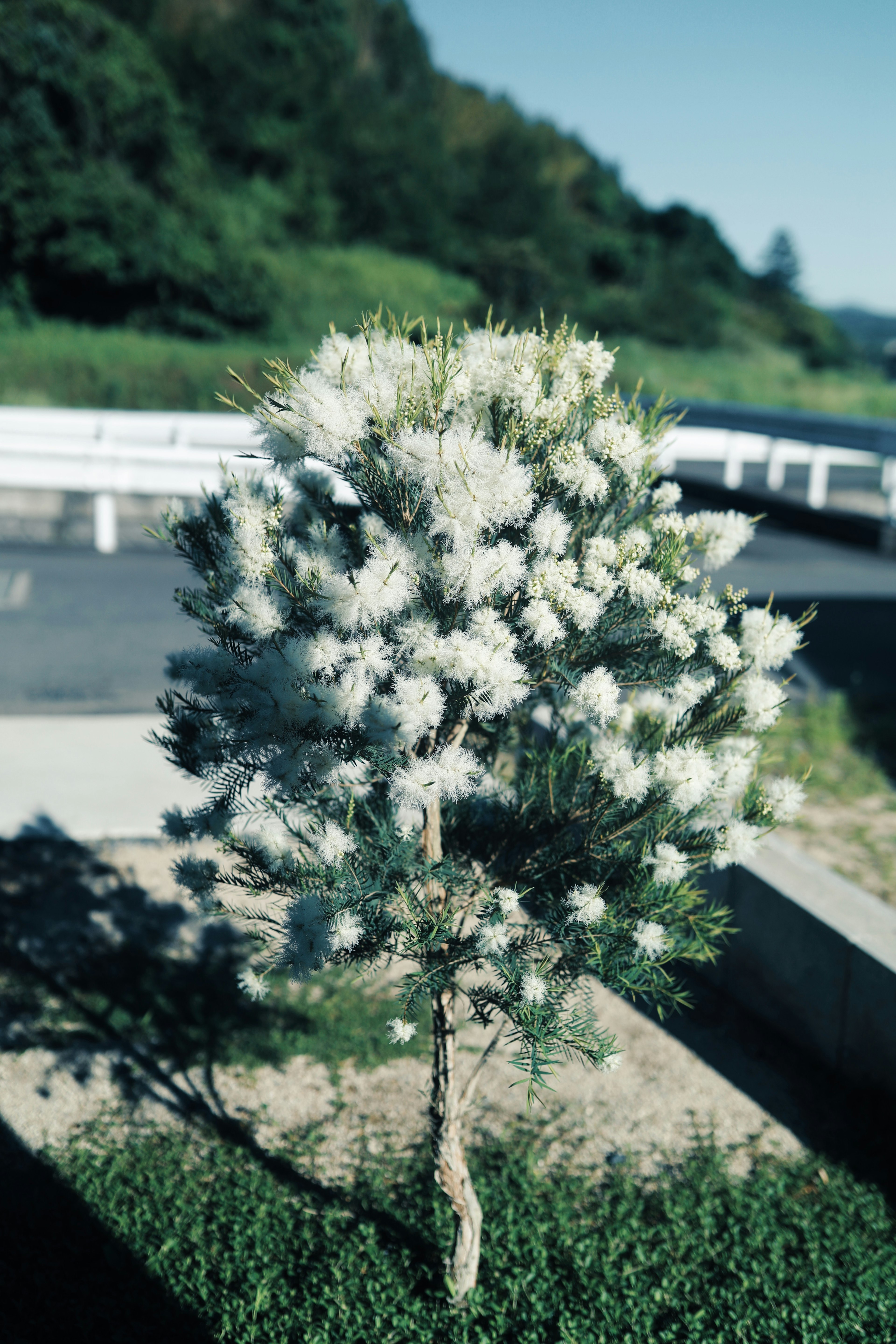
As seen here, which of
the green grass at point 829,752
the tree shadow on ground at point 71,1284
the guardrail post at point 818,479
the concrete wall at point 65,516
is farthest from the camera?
the guardrail post at point 818,479

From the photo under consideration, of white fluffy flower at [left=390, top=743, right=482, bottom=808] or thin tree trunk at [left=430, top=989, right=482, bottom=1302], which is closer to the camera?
white fluffy flower at [left=390, top=743, right=482, bottom=808]

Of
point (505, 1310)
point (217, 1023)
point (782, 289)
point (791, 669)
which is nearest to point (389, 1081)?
point (217, 1023)

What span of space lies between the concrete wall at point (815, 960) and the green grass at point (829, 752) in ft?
5.43

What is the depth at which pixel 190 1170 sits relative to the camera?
3377 mm

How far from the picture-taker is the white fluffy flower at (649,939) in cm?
238

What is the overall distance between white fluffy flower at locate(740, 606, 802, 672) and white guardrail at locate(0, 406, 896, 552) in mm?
6088

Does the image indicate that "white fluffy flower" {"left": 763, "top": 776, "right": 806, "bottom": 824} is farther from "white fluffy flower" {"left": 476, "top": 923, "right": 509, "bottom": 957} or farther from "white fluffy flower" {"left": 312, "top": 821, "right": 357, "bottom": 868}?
"white fluffy flower" {"left": 312, "top": 821, "right": 357, "bottom": 868}

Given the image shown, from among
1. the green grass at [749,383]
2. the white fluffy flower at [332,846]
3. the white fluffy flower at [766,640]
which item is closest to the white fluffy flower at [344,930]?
the white fluffy flower at [332,846]

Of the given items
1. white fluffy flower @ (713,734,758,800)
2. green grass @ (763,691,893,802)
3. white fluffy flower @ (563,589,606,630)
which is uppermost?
white fluffy flower @ (563,589,606,630)

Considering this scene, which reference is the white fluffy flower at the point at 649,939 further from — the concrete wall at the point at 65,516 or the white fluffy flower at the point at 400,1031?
the concrete wall at the point at 65,516

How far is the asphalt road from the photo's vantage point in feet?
25.1

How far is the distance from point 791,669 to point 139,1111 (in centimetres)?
694

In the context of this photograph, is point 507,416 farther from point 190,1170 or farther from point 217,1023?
point 217,1023

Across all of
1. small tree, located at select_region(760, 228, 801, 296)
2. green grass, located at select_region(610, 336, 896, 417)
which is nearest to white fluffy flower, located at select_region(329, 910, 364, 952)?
green grass, located at select_region(610, 336, 896, 417)
